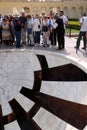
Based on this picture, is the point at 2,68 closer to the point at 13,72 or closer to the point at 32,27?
the point at 13,72

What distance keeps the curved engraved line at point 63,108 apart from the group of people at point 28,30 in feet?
9.76

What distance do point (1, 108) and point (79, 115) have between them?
3.15 metres

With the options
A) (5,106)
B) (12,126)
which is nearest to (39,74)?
(5,106)

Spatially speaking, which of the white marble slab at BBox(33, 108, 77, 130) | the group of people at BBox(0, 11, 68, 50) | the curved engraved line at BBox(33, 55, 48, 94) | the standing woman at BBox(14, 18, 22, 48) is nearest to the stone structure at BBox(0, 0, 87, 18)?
the group of people at BBox(0, 11, 68, 50)

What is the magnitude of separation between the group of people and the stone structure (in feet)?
109

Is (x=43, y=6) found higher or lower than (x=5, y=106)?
lower

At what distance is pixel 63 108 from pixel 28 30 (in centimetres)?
505

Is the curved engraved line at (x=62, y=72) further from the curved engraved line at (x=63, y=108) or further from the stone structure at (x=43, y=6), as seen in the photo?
the stone structure at (x=43, y=6)

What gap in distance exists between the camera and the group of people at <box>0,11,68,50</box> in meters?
13.9

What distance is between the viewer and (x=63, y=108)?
10.1 metres

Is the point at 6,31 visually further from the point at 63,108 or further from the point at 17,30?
the point at 63,108

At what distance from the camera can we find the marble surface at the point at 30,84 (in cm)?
1002

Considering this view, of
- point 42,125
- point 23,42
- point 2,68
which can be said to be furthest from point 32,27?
point 42,125

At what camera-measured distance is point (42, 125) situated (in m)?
10.2
